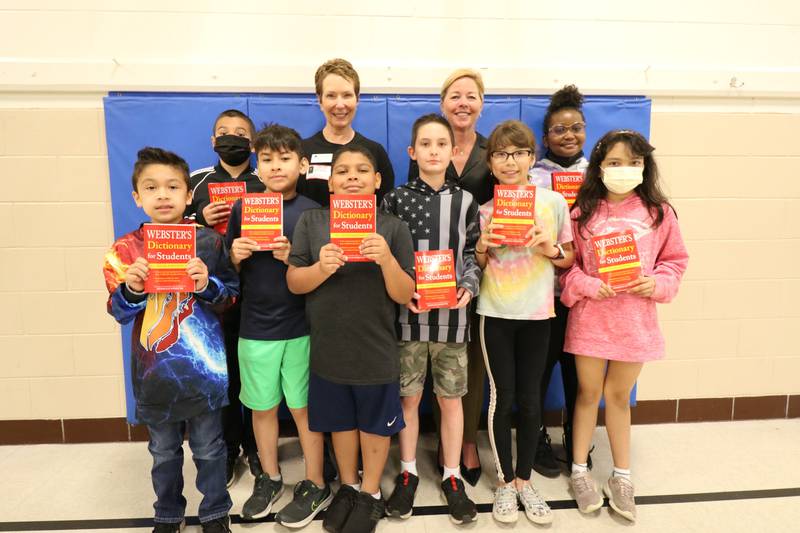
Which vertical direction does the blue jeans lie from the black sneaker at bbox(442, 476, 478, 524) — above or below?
above

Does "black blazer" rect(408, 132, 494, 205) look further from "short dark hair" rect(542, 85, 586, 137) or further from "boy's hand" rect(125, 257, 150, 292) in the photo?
"boy's hand" rect(125, 257, 150, 292)

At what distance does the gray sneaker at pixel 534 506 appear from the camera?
2.01 metres

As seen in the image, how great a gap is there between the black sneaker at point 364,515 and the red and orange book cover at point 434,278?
0.89m

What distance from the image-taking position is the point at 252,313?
2.00m

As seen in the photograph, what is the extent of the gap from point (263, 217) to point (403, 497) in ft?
4.50

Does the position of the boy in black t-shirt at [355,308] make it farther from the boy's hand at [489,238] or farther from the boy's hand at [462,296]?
the boy's hand at [489,238]

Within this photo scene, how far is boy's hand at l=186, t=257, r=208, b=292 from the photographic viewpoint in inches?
66.8

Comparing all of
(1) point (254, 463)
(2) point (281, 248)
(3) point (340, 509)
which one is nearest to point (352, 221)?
(2) point (281, 248)

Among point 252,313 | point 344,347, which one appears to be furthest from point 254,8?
point 344,347

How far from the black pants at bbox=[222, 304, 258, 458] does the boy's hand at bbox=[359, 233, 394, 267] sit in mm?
861

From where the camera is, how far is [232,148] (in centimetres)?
222

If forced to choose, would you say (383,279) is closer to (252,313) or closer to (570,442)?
(252,313)

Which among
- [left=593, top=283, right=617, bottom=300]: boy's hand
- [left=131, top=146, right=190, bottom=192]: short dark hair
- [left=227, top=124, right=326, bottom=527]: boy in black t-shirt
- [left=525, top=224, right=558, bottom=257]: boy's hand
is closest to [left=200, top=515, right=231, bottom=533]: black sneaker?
[left=227, top=124, right=326, bottom=527]: boy in black t-shirt

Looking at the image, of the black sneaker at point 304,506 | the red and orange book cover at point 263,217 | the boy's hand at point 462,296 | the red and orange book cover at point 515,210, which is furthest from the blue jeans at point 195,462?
the red and orange book cover at point 515,210
